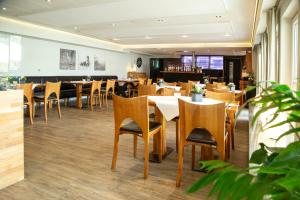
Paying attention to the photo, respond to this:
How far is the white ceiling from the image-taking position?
533cm

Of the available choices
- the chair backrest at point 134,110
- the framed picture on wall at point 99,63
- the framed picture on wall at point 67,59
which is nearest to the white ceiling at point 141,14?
the framed picture on wall at point 67,59

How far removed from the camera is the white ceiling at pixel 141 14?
5328 mm

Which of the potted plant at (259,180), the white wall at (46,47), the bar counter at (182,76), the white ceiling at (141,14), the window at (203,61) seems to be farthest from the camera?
the window at (203,61)

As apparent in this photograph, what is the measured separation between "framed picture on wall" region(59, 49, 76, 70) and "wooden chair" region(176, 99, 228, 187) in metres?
8.56

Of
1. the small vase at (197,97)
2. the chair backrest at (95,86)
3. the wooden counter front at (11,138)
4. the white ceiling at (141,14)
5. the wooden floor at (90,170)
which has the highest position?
the white ceiling at (141,14)

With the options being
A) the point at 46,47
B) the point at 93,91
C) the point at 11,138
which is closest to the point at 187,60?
the point at 46,47

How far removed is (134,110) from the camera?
271cm

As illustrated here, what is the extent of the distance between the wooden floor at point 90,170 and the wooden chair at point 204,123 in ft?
1.05

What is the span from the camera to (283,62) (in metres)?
3.47

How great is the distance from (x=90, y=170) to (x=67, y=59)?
818cm

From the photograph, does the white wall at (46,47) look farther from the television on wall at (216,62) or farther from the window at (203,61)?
the television on wall at (216,62)

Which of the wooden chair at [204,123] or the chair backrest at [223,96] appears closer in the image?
the wooden chair at [204,123]

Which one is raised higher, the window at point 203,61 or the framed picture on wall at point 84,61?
the window at point 203,61

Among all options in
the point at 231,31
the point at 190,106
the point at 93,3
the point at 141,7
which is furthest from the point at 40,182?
the point at 231,31
